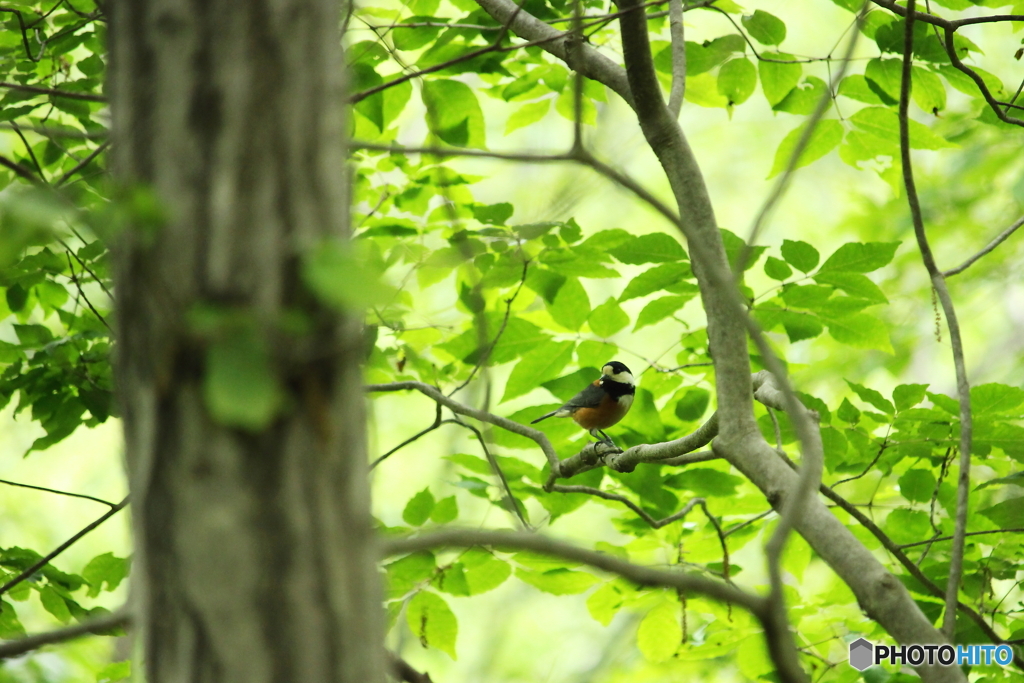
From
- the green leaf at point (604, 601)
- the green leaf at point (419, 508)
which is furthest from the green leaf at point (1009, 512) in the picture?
the green leaf at point (419, 508)

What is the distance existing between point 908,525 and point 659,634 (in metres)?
0.95

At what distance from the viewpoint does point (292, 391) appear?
750 millimetres

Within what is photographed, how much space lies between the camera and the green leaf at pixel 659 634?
288 cm

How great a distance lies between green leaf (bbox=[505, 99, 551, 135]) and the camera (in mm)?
3211

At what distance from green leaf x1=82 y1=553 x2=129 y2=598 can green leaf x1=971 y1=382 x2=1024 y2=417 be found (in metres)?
2.77

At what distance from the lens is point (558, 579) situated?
2760 mm

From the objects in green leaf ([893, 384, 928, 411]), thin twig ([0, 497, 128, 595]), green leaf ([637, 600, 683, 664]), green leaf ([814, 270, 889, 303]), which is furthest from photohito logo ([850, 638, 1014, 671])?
thin twig ([0, 497, 128, 595])

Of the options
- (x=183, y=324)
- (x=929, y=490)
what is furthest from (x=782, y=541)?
(x=929, y=490)

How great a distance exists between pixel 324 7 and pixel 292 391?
0.41 metres

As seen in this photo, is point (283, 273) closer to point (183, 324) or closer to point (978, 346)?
point (183, 324)

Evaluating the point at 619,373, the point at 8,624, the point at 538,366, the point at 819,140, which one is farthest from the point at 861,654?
the point at 8,624

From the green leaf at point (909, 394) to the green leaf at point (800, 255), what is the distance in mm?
475

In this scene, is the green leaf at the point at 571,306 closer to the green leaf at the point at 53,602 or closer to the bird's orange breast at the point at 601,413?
the bird's orange breast at the point at 601,413

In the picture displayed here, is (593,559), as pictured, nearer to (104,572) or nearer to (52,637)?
(52,637)
